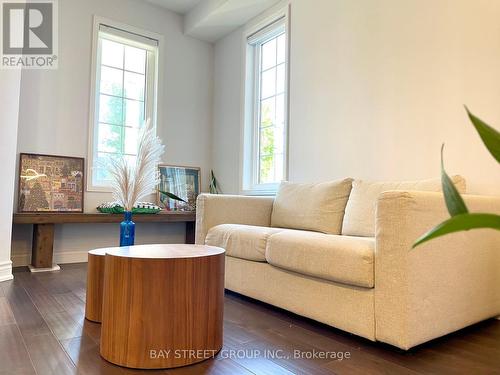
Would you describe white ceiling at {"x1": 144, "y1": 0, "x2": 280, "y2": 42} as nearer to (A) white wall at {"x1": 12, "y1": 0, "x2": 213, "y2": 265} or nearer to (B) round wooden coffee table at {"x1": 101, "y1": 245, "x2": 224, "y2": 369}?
(A) white wall at {"x1": 12, "y1": 0, "x2": 213, "y2": 265}

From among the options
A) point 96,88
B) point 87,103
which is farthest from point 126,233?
point 96,88

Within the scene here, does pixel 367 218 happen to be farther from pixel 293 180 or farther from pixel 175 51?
pixel 175 51

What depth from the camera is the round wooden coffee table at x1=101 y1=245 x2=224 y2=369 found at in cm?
128

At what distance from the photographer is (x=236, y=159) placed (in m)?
3.99

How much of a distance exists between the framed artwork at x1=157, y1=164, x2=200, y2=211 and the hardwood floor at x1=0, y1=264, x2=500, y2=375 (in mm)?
1998

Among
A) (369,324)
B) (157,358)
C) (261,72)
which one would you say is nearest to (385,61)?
(261,72)

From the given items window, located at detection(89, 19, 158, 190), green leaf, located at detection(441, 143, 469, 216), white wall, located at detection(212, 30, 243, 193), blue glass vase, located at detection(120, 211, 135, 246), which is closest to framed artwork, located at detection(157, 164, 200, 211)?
white wall, located at detection(212, 30, 243, 193)

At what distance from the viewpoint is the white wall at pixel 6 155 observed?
263 cm

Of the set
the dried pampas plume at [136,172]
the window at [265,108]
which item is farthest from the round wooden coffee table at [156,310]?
the window at [265,108]

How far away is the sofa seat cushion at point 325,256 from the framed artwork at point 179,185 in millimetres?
2273

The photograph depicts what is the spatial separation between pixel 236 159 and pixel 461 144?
2.32 metres

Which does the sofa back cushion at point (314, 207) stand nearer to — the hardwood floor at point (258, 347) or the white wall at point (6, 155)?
the hardwood floor at point (258, 347)

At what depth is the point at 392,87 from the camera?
2.50 m

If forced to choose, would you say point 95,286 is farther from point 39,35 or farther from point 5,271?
point 39,35
